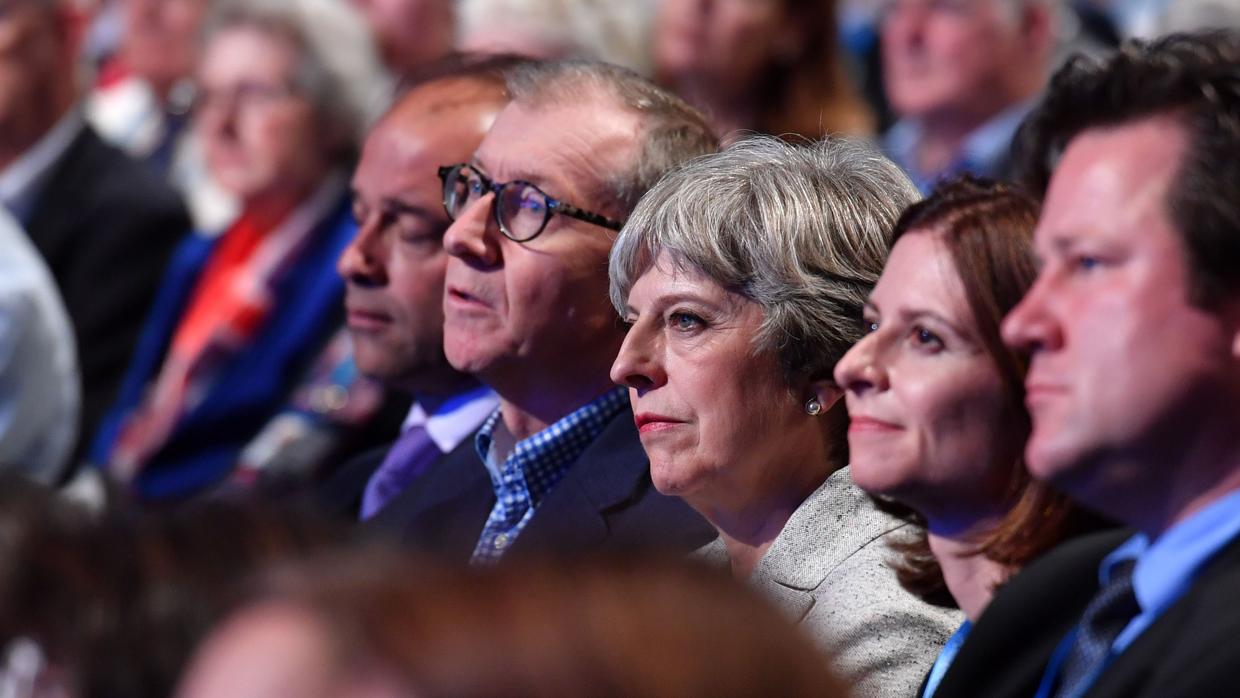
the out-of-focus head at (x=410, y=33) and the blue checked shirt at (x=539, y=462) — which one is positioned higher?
the blue checked shirt at (x=539, y=462)

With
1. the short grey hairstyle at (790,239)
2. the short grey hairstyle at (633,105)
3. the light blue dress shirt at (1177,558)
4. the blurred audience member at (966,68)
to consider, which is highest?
the light blue dress shirt at (1177,558)

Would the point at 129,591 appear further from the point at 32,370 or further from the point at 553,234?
the point at 32,370

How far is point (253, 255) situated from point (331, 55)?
632 mm

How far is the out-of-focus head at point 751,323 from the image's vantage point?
108 inches

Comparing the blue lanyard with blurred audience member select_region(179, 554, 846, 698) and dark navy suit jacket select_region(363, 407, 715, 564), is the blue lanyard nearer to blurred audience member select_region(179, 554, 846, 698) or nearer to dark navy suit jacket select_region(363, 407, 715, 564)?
dark navy suit jacket select_region(363, 407, 715, 564)

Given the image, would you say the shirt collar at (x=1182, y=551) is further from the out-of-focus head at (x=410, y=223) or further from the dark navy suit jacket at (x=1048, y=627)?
the out-of-focus head at (x=410, y=223)

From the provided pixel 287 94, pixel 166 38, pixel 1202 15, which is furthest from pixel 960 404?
pixel 166 38

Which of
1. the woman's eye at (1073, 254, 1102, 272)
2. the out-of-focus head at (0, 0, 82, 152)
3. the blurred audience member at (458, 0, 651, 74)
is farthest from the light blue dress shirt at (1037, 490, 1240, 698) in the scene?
the out-of-focus head at (0, 0, 82, 152)

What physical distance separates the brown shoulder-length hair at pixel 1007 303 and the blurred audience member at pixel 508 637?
1222 mm

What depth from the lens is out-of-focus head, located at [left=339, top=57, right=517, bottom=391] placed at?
368 cm

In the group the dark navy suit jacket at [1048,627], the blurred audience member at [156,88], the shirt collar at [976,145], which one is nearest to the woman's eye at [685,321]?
the dark navy suit jacket at [1048,627]

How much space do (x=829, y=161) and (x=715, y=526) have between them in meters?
0.59

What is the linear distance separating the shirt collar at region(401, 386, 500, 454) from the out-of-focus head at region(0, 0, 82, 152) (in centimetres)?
252

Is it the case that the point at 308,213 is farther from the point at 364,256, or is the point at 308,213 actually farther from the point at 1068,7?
the point at 1068,7
